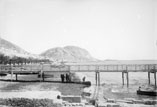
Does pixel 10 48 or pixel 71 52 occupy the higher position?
pixel 10 48

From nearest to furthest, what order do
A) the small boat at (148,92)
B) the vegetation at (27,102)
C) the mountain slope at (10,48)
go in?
the vegetation at (27,102) → the small boat at (148,92) → the mountain slope at (10,48)

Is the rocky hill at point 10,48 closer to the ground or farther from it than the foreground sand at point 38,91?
farther from it

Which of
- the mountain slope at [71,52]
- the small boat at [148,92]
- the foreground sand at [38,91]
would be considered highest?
the mountain slope at [71,52]

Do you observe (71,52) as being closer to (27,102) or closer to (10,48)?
(10,48)

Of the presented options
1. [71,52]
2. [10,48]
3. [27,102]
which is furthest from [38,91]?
[10,48]

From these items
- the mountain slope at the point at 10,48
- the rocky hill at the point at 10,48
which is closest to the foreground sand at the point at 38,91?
the mountain slope at the point at 10,48

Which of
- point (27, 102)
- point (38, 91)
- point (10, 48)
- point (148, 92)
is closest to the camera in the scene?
point (27, 102)

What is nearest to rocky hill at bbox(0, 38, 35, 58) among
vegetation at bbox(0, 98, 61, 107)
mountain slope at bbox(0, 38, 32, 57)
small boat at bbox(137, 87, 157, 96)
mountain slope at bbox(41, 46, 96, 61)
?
mountain slope at bbox(0, 38, 32, 57)

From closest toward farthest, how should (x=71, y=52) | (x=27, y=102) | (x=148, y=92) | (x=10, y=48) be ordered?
(x=27, y=102), (x=148, y=92), (x=71, y=52), (x=10, y=48)

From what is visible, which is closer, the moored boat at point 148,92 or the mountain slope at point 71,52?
the moored boat at point 148,92

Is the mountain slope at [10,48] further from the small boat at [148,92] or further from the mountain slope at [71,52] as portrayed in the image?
the small boat at [148,92]

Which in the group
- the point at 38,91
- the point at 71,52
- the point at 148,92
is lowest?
the point at 148,92
